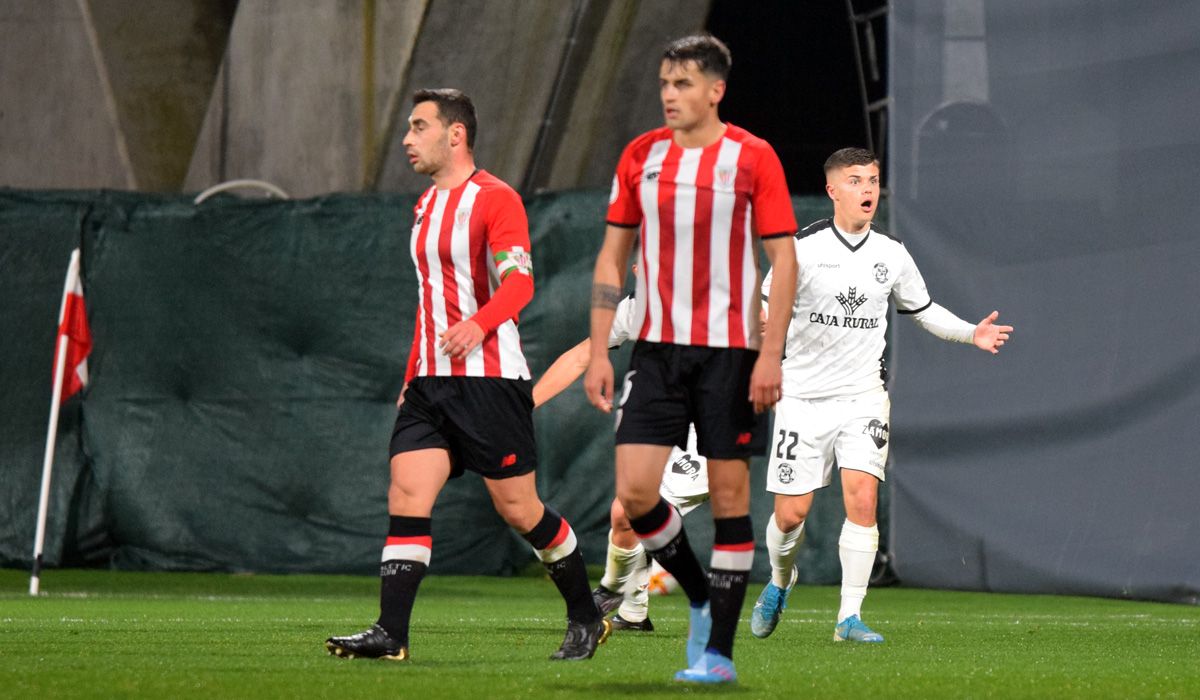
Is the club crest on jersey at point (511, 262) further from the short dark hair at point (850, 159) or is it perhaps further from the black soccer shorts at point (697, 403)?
the short dark hair at point (850, 159)

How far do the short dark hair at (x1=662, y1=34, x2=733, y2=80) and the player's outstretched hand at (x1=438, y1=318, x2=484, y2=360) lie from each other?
117 cm

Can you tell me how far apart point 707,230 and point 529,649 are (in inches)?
83.2

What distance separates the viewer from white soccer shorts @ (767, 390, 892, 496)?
8.13m

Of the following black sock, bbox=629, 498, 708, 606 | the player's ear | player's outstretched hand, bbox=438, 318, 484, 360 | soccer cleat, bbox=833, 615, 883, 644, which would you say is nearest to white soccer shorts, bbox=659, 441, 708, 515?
soccer cleat, bbox=833, 615, 883, 644

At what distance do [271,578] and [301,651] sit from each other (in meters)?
6.14

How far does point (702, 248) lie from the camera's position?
18.4ft

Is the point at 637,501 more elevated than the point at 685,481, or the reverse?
the point at 637,501

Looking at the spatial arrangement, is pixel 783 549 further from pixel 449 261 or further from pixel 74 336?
pixel 74 336

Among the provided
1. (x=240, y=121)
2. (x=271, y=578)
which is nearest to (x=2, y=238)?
(x=240, y=121)

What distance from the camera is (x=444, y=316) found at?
6.48 metres

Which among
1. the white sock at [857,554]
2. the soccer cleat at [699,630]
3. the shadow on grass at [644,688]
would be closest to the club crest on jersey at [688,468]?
the white sock at [857,554]

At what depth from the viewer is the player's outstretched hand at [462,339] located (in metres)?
6.16

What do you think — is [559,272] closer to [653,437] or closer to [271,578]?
[271,578]

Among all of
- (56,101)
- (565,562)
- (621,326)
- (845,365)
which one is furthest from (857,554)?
(56,101)
